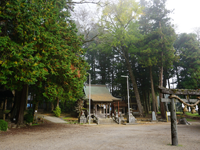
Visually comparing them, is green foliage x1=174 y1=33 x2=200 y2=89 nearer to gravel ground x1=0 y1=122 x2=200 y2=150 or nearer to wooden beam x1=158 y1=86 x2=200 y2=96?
gravel ground x1=0 y1=122 x2=200 y2=150

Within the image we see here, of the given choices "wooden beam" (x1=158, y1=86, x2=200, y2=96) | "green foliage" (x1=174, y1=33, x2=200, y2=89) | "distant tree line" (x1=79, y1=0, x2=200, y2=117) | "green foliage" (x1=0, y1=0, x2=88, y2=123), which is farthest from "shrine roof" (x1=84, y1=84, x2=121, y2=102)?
"wooden beam" (x1=158, y1=86, x2=200, y2=96)

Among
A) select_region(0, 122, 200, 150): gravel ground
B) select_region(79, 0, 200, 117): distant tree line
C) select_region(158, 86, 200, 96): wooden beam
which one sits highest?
select_region(79, 0, 200, 117): distant tree line

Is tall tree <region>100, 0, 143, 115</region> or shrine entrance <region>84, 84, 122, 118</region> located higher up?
tall tree <region>100, 0, 143, 115</region>

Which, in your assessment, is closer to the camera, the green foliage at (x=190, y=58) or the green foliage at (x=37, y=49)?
the green foliage at (x=37, y=49)

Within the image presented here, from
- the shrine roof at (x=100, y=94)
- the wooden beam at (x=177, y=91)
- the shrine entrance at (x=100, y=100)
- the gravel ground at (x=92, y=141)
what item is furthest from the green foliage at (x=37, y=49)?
the shrine entrance at (x=100, y=100)

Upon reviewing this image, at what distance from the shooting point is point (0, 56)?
8672 millimetres

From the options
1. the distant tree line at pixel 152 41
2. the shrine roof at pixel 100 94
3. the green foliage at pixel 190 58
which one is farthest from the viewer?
the green foliage at pixel 190 58

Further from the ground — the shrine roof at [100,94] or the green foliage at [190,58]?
the green foliage at [190,58]

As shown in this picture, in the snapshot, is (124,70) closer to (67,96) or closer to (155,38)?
(155,38)

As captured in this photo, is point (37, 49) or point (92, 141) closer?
point (92, 141)

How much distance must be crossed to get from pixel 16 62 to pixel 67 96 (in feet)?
18.6

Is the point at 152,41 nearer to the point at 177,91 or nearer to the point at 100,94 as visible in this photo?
the point at 100,94

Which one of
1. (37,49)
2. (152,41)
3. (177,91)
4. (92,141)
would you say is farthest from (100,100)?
(177,91)

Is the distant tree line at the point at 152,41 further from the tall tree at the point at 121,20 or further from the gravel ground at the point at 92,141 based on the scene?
the gravel ground at the point at 92,141
